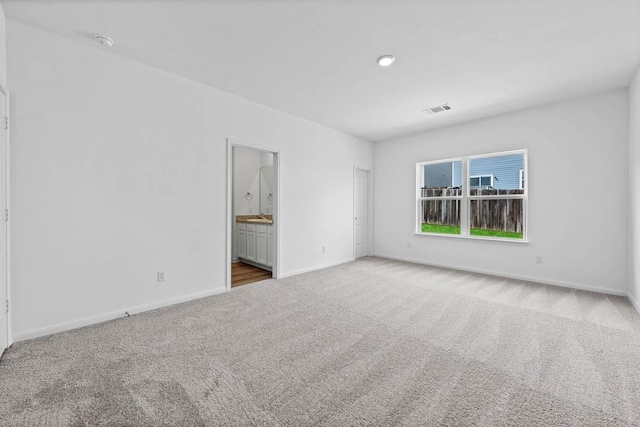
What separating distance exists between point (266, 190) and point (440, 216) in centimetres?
387

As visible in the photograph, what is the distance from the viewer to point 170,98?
3.17m

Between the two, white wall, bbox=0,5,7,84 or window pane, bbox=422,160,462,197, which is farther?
window pane, bbox=422,160,462,197

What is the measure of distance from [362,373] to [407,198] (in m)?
4.45

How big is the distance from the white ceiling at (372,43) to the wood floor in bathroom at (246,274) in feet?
9.11

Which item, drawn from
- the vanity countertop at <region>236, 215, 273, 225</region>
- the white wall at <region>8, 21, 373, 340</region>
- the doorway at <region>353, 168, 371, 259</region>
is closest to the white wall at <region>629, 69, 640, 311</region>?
the doorway at <region>353, 168, 371, 259</region>

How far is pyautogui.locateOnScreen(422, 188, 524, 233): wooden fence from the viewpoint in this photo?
4.55 metres

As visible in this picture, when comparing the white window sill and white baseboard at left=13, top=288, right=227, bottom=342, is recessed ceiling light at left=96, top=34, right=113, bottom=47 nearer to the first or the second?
white baseboard at left=13, top=288, right=227, bottom=342

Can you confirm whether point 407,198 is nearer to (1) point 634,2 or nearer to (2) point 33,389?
(1) point 634,2

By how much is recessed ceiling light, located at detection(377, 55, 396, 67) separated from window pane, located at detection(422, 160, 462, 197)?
3.00 m

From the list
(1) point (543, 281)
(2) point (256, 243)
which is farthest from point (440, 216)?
(2) point (256, 243)

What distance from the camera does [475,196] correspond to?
4973mm

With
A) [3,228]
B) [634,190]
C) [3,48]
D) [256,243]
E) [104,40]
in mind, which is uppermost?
[104,40]

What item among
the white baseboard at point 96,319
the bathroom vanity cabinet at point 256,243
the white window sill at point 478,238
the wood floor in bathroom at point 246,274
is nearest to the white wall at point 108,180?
the white baseboard at point 96,319

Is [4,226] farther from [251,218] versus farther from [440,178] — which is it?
[440,178]
